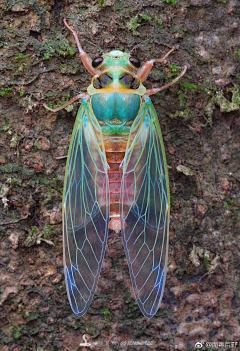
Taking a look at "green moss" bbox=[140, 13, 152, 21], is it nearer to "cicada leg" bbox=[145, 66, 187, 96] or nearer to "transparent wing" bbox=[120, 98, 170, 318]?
"cicada leg" bbox=[145, 66, 187, 96]

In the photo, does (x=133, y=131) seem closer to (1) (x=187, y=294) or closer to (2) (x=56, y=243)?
(2) (x=56, y=243)

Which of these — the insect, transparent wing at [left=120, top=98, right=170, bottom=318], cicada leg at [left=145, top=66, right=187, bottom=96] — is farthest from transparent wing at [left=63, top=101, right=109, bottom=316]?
cicada leg at [left=145, top=66, right=187, bottom=96]

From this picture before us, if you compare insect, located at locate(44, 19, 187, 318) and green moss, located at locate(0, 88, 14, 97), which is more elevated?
green moss, located at locate(0, 88, 14, 97)

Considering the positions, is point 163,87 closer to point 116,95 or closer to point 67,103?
point 116,95

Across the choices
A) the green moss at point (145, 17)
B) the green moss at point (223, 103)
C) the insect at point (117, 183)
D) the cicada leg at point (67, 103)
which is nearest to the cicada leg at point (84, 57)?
the insect at point (117, 183)

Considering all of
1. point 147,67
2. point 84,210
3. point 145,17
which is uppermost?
point 145,17

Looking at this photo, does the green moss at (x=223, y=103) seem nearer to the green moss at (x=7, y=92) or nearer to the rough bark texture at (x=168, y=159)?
the rough bark texture at (x=168, y=159)

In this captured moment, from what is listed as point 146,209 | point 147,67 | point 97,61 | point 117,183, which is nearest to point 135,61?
point 147,67

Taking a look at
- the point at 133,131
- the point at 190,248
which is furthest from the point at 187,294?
the point at 133,131

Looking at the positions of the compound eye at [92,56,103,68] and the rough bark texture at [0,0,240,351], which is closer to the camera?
the rough bark texture at [0,0,240,351]
